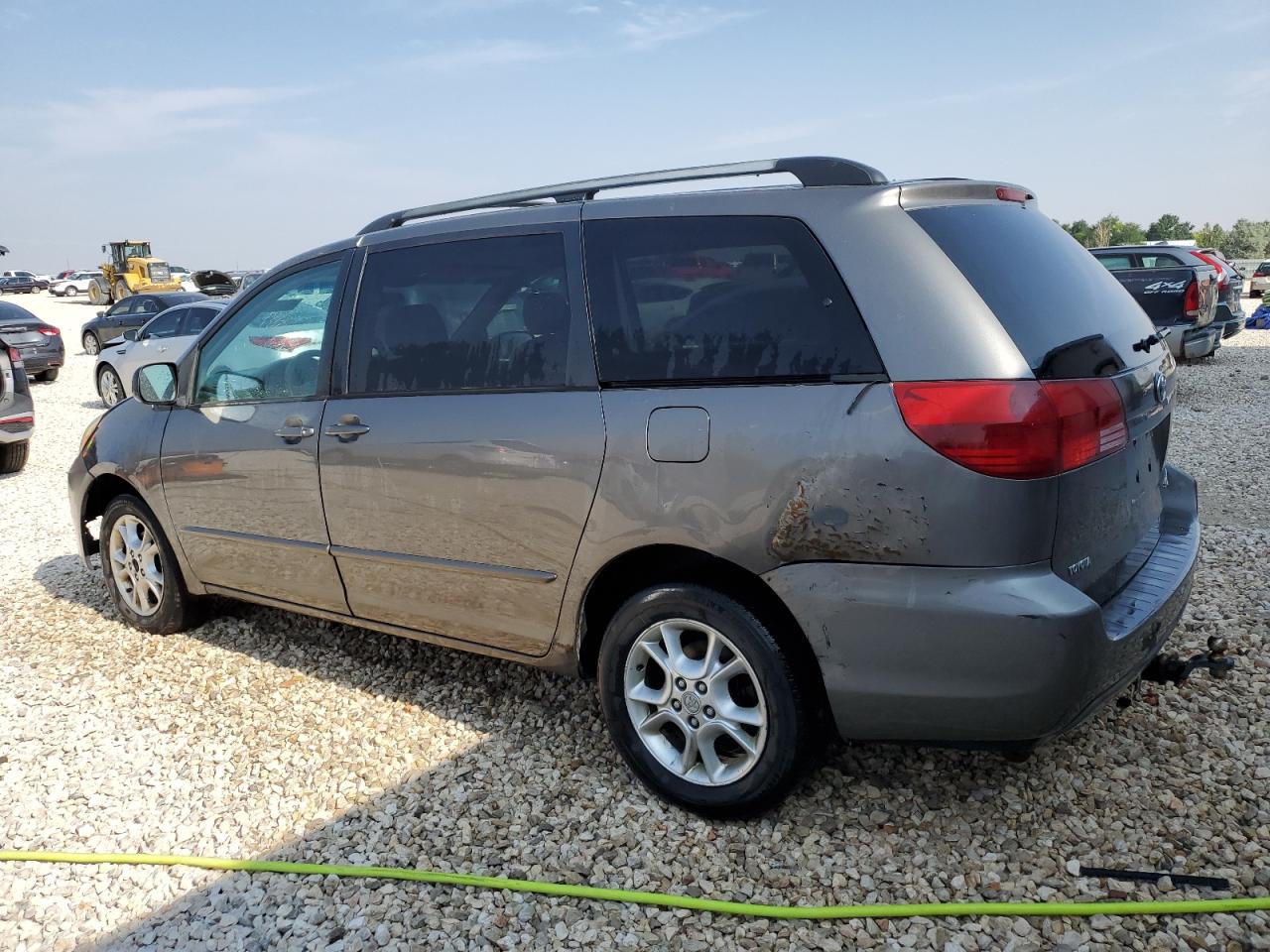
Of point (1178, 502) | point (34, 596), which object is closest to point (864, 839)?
point (1178, 502)

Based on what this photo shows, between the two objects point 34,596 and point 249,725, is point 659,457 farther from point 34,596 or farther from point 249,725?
point 34,596

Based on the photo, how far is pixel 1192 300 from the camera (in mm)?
11969

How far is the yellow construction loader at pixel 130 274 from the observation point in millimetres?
40062

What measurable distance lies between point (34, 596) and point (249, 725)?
100 inches

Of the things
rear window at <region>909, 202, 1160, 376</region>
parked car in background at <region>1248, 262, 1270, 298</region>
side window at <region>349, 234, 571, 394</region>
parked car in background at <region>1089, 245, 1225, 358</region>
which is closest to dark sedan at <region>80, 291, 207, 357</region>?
parked car in background at <region>1089, 245, 1225, 358</region>

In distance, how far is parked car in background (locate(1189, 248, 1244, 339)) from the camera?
1316 cm

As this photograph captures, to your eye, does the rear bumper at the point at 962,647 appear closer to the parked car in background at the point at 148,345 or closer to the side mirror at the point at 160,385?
the side mirror at the point at 160,385

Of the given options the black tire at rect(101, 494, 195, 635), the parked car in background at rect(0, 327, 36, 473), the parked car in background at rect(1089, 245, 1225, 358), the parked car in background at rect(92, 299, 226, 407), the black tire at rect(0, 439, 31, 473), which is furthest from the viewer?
the parked car in background at rect(92, 299, 226, 407)

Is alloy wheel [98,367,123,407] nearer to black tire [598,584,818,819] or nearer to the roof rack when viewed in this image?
the roof rack

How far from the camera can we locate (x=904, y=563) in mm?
2457

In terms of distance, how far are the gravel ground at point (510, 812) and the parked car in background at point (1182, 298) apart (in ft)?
27.0

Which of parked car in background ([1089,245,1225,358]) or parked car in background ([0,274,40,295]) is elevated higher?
parked car in background ([0,274,40,295])

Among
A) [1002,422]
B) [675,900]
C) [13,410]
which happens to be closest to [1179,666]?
[1002,422]

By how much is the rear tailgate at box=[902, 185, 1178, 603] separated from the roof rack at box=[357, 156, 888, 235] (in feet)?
0.74
